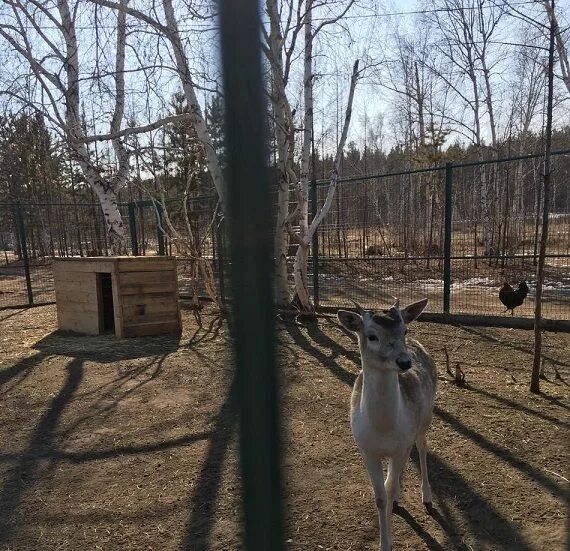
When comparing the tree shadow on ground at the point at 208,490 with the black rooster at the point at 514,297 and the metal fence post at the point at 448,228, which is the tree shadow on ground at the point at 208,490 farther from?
the black rooster at the point at 514,297

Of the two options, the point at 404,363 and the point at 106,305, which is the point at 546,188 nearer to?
the point at 404,363

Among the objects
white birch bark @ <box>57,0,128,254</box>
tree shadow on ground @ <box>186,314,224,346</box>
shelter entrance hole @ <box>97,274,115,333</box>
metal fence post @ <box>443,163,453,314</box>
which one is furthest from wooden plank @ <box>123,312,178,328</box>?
metal fence post @ <box>443,163,453,314</box>

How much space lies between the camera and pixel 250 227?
1088mm

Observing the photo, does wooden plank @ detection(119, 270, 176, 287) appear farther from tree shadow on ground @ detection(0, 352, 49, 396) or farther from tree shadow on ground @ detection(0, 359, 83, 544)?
tree shadow on ground @ detection(0, 359, 83, 544)

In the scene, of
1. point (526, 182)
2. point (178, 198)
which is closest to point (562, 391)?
point (178, 198)

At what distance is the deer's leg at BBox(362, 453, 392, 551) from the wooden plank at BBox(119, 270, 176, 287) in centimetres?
535

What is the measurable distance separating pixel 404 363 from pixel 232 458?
1.70 meters

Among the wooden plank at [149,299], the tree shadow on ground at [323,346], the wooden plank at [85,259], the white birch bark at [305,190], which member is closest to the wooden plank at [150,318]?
the wooden plank at [149,299]

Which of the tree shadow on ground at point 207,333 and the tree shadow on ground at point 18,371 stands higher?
the tree shadow on ground at point 207,333

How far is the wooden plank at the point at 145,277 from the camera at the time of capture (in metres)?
6.96

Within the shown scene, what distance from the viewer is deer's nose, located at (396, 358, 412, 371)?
7.47 ft

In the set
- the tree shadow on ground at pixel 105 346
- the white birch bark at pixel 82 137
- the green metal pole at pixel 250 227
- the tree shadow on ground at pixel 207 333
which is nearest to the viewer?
the green metal pole at pixel 250 227

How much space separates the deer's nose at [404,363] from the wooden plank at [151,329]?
5.62 meters

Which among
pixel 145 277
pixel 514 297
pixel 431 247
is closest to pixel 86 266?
pixel 145 277
